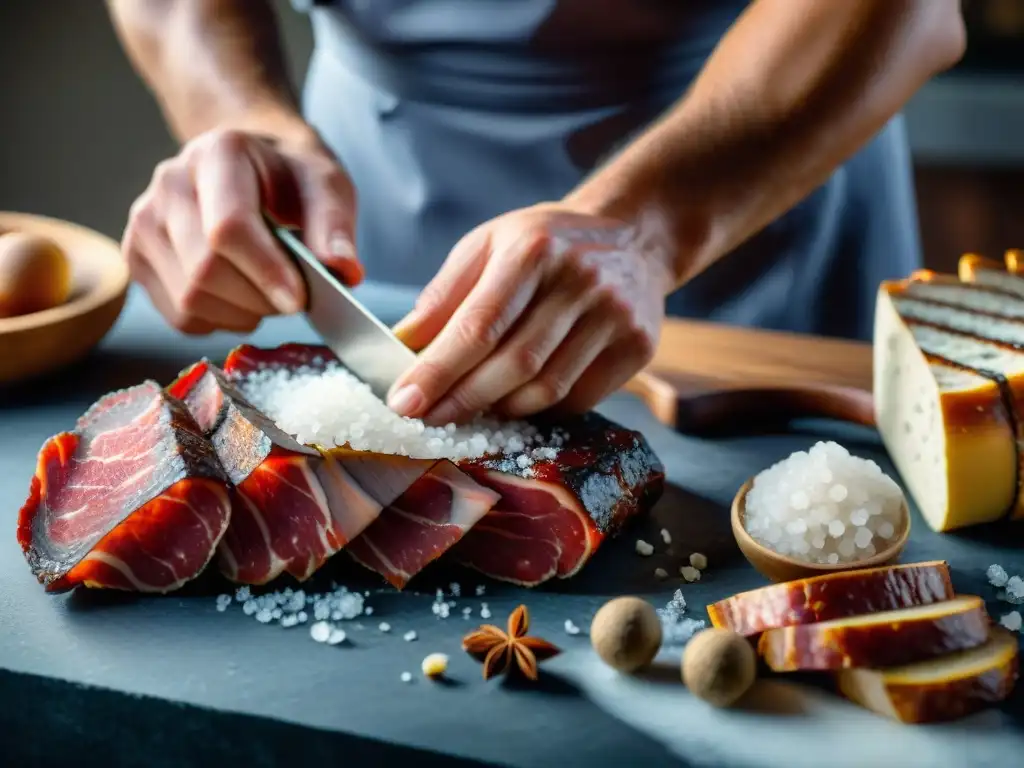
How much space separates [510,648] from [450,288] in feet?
2.29

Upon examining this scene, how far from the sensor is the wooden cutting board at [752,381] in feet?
7.75

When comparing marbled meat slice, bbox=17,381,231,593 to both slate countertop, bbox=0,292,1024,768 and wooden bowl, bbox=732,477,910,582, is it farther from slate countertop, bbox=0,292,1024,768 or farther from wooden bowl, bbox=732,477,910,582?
wooden bowl, bbox=732,477,910,582

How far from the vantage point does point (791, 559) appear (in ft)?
5.58

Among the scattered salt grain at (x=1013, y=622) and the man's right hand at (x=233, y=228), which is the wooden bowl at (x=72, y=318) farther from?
the scattered salt grain at (x=1013, y=622)

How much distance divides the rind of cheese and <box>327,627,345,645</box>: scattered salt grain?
1.07 meters

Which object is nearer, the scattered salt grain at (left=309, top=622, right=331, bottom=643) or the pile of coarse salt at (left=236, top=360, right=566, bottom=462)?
the scattered salt grain at (left=309, top=622, right=331, bottom=643)

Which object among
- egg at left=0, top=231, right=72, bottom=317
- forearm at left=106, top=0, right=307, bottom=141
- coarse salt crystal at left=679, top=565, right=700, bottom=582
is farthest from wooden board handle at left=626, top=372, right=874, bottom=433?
egg at left=0, top=231, right=72, bottom=317

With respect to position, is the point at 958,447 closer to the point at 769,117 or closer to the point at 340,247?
the point at 769,117

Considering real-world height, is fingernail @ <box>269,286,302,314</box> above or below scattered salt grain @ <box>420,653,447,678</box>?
above

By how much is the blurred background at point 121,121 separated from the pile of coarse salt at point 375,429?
128 inches

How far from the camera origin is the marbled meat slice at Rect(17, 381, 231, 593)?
1.71 meters

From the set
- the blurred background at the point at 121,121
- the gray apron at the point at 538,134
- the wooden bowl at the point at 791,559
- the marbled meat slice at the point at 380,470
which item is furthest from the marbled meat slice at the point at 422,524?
the blurred background at the point at 121,121

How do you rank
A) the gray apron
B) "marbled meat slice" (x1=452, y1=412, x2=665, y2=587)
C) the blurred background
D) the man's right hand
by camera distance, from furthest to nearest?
the blurred background, the gray apron, the man's right hand, "marbled meat slice" (x1=452, y1=412, x2=665, y2=587)

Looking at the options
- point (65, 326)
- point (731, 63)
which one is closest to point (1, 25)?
point (65, 326)
